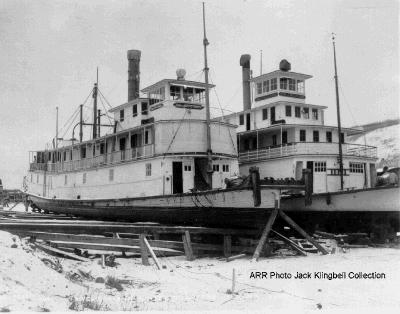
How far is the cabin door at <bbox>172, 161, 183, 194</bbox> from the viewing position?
74.2 feet

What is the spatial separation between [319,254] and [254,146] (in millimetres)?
16331

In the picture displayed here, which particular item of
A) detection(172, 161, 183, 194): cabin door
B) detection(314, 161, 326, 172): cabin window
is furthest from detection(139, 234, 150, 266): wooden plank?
detection(314, 161, 326, 172): cabin window

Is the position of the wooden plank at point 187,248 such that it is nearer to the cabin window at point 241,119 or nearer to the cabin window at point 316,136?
the cabin window at point 316,136

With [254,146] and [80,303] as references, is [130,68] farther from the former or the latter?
[80,303]

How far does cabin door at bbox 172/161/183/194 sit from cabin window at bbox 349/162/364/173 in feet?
36.0

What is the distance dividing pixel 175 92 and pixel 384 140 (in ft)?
160

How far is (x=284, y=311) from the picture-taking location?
8367 millimetres

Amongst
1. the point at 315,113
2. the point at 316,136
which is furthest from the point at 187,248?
the point at 315,113

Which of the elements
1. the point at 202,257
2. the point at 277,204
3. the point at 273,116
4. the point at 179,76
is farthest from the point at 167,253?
the point at 273,116

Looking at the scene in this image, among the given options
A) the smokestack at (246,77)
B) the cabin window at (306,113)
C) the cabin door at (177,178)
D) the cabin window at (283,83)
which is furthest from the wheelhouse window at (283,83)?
the cabin door at (177,178)

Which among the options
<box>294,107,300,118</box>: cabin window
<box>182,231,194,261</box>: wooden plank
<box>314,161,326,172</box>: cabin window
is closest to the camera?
<box>182,231,194,261</box>: wooden plank

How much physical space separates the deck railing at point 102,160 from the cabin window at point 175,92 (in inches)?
153

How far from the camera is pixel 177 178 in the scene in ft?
75.1

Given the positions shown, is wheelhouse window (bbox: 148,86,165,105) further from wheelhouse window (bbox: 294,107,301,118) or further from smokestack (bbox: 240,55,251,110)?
smokestack (bbox: 240,55,251,110)
